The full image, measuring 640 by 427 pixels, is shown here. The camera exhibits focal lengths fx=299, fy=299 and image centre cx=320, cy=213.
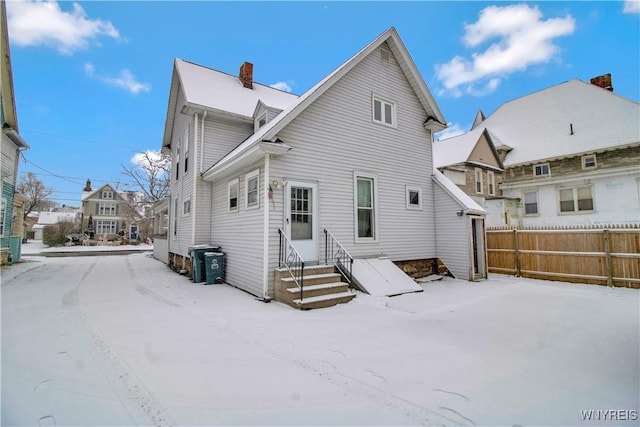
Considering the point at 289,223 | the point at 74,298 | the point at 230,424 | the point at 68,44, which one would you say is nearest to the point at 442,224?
the point at 289,223

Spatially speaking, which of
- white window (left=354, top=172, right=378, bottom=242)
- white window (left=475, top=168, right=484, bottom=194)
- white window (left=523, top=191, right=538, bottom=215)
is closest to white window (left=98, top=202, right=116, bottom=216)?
white window (left=354, top=172, right=378, bottom=242)

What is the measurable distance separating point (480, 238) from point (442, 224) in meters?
1.33

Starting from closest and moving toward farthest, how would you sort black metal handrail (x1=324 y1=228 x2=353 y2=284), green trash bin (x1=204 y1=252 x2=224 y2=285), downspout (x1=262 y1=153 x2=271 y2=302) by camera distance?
1. downspout (x1=262 y1=153 x2=271 y2=302)
2. black metal handrail (x1=324 y1=228 x2=353 y2=284)
3. green trash bin (x1=204 y1=252 x2=224 y2=285)

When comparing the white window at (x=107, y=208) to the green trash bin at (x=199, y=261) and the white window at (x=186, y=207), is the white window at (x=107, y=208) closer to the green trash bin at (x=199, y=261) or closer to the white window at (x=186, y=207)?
the white window at (x=186, y=207)

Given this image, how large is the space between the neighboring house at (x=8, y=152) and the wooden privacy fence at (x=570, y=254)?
736 inches

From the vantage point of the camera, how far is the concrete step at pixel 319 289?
6.40 m

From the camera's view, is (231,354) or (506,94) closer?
(231,354)

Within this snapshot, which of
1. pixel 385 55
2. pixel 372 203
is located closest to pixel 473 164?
pixel 385 55

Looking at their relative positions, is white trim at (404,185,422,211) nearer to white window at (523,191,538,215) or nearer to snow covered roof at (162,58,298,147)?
snow covered roof at (162,58,298,147)

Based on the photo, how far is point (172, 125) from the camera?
15.0 metres

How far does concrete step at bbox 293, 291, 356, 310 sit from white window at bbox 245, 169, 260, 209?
268 cm

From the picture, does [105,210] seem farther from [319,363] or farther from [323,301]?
[319,363]

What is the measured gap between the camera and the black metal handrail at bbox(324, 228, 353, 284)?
7962 millimetres

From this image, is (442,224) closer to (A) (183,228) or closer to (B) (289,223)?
(B) (289,223)
